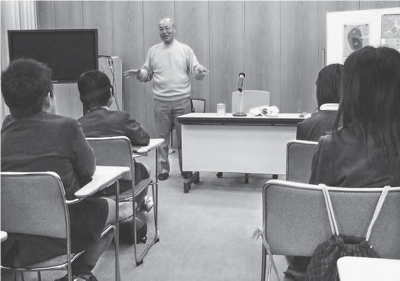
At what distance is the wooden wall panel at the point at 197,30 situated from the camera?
668 cm

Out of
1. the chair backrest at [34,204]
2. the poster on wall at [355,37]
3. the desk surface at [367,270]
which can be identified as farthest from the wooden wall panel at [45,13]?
the desk surface at [367,270]

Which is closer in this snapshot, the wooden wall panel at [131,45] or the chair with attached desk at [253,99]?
the chair with attached desk at [253,99]

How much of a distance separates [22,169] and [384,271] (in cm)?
145

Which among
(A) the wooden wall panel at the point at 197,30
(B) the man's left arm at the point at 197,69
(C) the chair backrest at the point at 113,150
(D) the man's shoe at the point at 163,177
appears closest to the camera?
(C) the chair backrest at the point at 113,150

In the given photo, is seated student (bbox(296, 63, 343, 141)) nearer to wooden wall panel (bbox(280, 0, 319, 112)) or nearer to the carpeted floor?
the carpeted floor

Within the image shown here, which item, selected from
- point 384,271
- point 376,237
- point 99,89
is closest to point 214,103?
point 99,89

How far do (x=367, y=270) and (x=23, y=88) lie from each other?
1.51m

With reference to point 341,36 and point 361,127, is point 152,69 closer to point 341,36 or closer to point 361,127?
point 341,36

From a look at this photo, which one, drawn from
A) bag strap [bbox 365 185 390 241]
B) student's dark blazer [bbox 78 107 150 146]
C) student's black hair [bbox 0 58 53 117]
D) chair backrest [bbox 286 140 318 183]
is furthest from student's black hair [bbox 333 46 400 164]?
student's dark blazer [bbox 78 107 150 146]

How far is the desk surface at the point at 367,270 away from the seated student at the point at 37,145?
4.10 ft

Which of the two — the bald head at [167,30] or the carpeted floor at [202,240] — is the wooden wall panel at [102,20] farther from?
the carpeted floor at [202,240]

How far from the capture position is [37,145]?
5.98 feet

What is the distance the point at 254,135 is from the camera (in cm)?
427

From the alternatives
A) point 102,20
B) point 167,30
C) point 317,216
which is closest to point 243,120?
point 167,30
